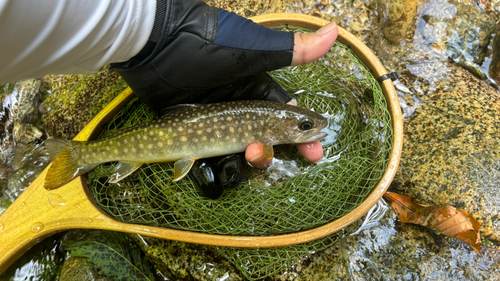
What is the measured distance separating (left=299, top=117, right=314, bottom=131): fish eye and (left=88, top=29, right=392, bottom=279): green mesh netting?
0.42 meters

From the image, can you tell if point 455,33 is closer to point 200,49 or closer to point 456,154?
point 456,154

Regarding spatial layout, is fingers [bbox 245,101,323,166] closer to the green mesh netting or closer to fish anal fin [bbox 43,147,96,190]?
the green mesh netting

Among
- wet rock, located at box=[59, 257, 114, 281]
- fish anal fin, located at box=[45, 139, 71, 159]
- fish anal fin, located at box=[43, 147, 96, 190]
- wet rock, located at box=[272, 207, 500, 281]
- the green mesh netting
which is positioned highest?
fish anal fin, located at box=[45, 139, 71, 159]

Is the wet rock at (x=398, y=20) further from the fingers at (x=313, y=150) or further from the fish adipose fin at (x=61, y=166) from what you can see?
the fish adipose fin at (x=61, y=166)

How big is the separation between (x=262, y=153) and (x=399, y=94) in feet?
5.59

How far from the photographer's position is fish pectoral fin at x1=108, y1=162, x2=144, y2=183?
2564 millimetres

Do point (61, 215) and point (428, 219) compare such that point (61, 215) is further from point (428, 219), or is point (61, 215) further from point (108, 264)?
point (428, 219)

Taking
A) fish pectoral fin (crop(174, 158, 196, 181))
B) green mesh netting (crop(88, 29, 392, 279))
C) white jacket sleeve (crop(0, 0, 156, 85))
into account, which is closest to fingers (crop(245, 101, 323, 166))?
green mesh netting (crop(88, 29, 392, 279))

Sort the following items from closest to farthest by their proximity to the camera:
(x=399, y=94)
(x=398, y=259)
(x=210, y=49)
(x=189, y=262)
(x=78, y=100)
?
1. (x=210, y=49)
2. (x=398, y=259)
3. (x=189, y=262)
4. (x=399, y=94)
5. (x=78, y=100)

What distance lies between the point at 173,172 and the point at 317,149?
4.50 ft

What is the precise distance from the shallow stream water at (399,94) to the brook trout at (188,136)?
1.15 metres

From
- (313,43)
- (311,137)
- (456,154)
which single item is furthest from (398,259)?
(313,43)

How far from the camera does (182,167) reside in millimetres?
2520

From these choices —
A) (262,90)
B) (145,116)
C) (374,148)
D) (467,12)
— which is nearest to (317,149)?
(374,148)
